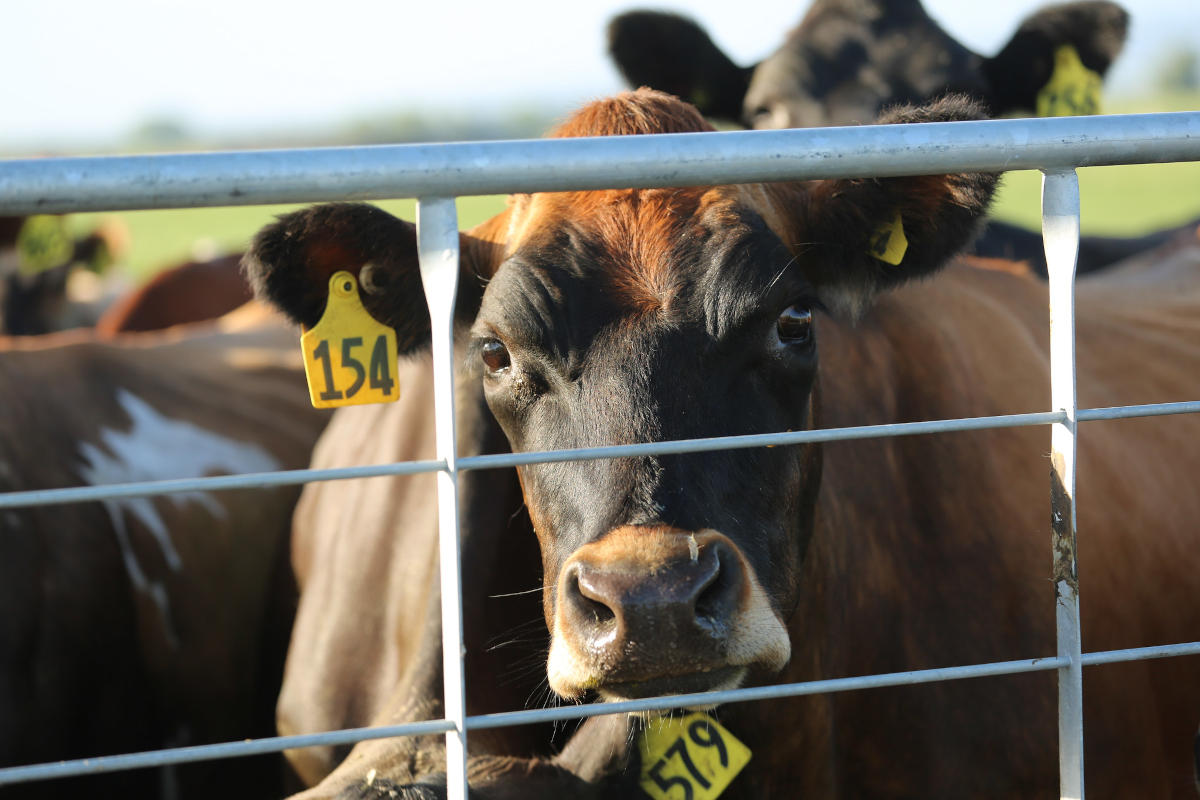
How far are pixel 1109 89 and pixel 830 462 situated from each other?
318 centimetres

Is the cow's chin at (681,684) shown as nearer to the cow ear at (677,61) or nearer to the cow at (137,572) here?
the cow at (137,572)

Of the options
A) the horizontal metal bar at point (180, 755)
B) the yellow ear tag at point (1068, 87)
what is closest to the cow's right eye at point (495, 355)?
the horizontal metal bar at point (180, 755)

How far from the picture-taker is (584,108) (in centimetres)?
270

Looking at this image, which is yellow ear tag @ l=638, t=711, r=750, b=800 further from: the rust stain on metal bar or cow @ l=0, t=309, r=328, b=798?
cow @ l=0, t=309, r=328, b=798

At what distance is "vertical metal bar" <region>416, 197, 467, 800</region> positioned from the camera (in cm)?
157

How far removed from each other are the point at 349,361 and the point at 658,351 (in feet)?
1.62

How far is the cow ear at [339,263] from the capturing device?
7.38ft

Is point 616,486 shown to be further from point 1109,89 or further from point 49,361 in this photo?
point 1109,89

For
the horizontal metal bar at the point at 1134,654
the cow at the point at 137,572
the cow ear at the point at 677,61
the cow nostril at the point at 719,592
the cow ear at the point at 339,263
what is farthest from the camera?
the cow ear at the point at 677,61

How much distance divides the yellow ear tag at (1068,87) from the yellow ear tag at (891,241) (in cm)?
286

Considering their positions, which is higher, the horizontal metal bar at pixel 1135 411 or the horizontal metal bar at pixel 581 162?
the horizontal metal bar at pixel 581 162

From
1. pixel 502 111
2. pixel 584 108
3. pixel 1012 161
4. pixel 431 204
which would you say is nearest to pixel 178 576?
pixel 584 108

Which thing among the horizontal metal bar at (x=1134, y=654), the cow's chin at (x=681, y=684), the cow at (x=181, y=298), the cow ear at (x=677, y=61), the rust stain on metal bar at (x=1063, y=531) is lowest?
the cow's chin at (x=681, y=684)

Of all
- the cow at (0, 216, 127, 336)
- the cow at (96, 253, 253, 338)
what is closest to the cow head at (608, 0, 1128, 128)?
the cow at (96, 253, 253, 338)
